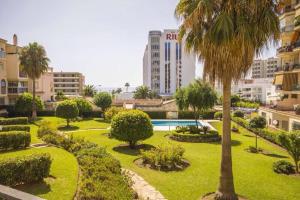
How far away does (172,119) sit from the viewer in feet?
172

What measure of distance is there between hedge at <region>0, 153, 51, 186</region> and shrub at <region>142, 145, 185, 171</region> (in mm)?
7654

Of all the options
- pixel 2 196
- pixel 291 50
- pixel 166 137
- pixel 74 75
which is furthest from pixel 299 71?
pixel 74 75

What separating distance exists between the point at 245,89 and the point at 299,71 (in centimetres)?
8386

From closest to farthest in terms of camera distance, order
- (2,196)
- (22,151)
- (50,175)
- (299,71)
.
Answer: (2,196) < (50,175) < (22,151) < (299,71)

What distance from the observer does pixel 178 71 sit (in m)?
131

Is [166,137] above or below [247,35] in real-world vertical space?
below

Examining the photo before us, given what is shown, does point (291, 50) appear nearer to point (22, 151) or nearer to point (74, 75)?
point (22, 151)

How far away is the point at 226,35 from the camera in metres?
10.1

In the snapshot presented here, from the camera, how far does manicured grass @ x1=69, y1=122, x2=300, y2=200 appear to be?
44.1 ft

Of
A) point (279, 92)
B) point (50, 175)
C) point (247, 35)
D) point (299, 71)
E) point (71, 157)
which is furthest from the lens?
point (279, 92)

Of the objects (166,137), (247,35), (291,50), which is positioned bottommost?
(166,137)

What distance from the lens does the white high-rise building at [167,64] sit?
128 metres

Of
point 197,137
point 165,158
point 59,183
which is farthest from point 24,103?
point 59,183

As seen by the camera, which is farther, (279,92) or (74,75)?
(74,75)
